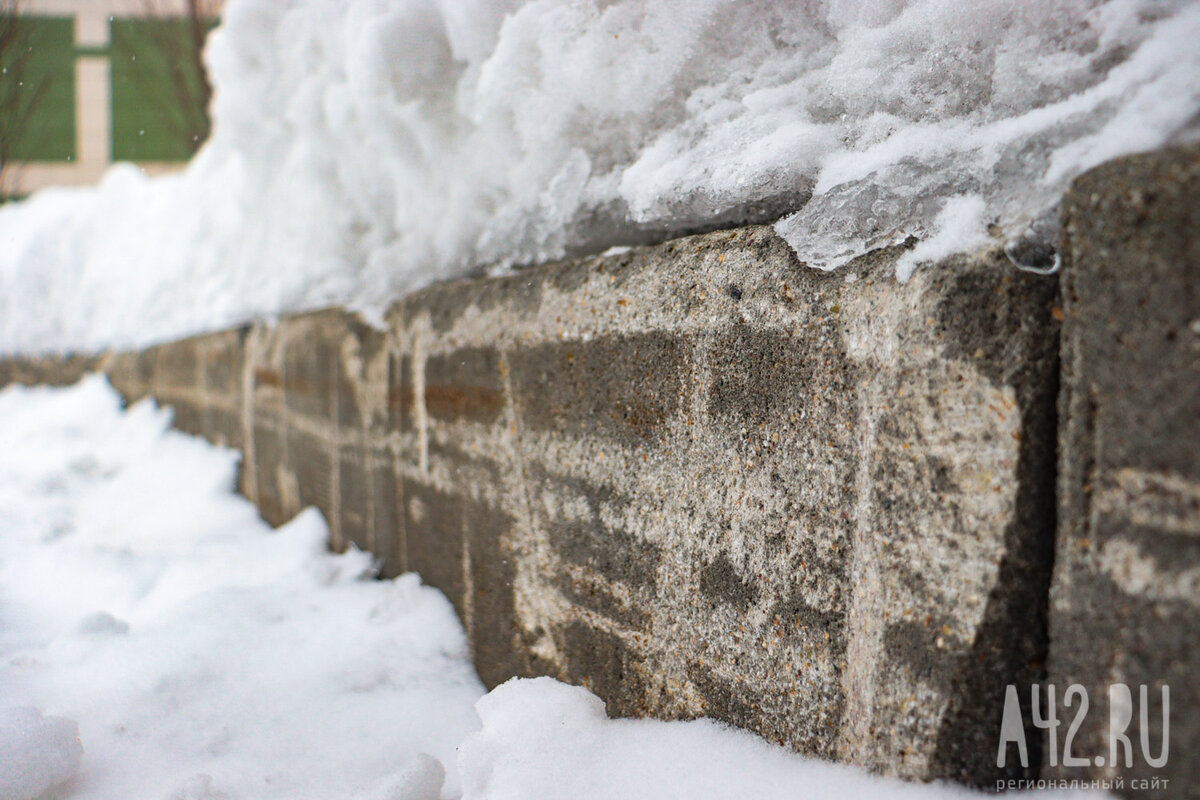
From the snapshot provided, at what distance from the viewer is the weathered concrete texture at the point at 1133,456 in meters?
0.54

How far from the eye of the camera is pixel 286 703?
1357mm

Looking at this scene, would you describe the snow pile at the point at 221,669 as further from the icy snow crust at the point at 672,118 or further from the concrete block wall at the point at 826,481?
the icy snow crust at the point at 672,118

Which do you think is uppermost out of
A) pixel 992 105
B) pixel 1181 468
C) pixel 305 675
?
pixel 992 105

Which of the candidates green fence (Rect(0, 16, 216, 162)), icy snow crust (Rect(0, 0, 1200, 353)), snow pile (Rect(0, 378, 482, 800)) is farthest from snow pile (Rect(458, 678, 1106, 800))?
green fence (Rect(0, 16, 216, 162))

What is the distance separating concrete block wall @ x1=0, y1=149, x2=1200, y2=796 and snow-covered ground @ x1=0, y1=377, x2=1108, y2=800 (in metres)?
0.06

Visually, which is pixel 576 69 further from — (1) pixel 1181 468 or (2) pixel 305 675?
(2) pixel 305 675

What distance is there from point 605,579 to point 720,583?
24 cm

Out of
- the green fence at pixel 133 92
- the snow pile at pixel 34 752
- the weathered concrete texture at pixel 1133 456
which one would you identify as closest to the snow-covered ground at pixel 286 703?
the snow pile at pixel 34 752

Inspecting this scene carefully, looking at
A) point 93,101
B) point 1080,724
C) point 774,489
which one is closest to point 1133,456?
point 1080,724

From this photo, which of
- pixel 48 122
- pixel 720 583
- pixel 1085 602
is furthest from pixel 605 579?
pixel 48 122

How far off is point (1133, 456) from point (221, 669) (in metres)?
1.52

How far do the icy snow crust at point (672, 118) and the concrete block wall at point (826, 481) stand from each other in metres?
0.08

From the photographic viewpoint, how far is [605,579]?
43.9 inches

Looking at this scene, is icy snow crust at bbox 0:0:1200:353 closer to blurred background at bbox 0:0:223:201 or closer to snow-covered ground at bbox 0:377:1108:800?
snow-covered ground at bbox 0:377:1108:800
